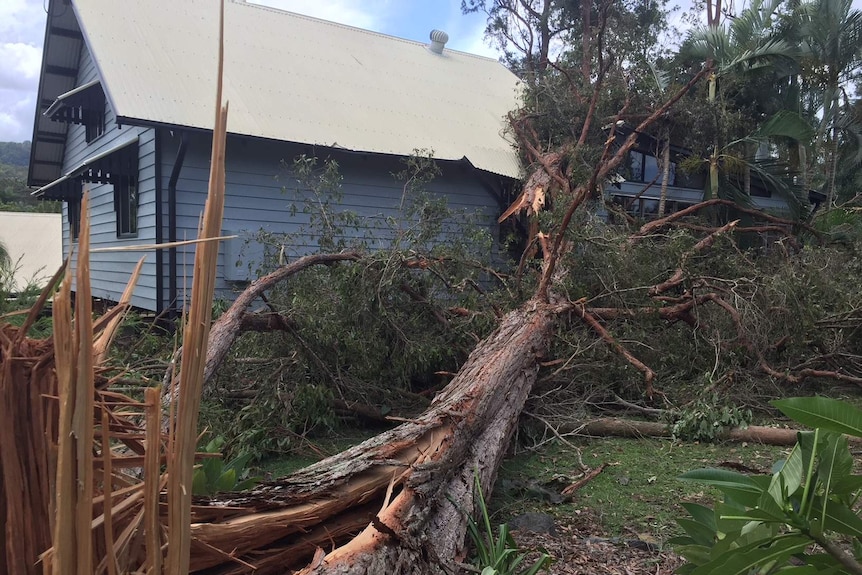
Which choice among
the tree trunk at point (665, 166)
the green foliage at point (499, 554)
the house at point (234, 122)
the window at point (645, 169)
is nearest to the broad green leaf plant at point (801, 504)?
the green foliage at point (499, 554)

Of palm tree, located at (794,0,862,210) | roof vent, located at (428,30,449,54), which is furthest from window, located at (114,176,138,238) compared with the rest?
palm tree, located at (794,0,862,210)

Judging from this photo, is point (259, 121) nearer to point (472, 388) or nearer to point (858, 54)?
point (472, 388)

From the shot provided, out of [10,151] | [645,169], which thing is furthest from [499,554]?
[10,151]

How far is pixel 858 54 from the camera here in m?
13.1

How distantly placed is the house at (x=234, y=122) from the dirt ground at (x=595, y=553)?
208 inches

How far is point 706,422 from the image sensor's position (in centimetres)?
513

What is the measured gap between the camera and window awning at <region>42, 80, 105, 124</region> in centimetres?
1001

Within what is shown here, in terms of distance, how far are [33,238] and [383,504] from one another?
21522 millimetres

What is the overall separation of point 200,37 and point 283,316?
7366mm

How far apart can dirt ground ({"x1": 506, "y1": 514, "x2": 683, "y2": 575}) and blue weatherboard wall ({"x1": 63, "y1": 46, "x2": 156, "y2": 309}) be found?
261 inches

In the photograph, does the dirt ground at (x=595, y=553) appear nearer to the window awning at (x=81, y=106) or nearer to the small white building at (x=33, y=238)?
the window awning at (x=81, y=106)

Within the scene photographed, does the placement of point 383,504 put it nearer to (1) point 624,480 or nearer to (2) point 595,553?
(2) point 595,553

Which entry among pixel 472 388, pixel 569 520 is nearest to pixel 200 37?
pixel 472 388

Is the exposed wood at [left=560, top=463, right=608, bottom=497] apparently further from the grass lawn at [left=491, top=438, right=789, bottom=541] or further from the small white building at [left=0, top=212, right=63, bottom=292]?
the small white building at [left=0, top=212, right=63, bottom=292]
